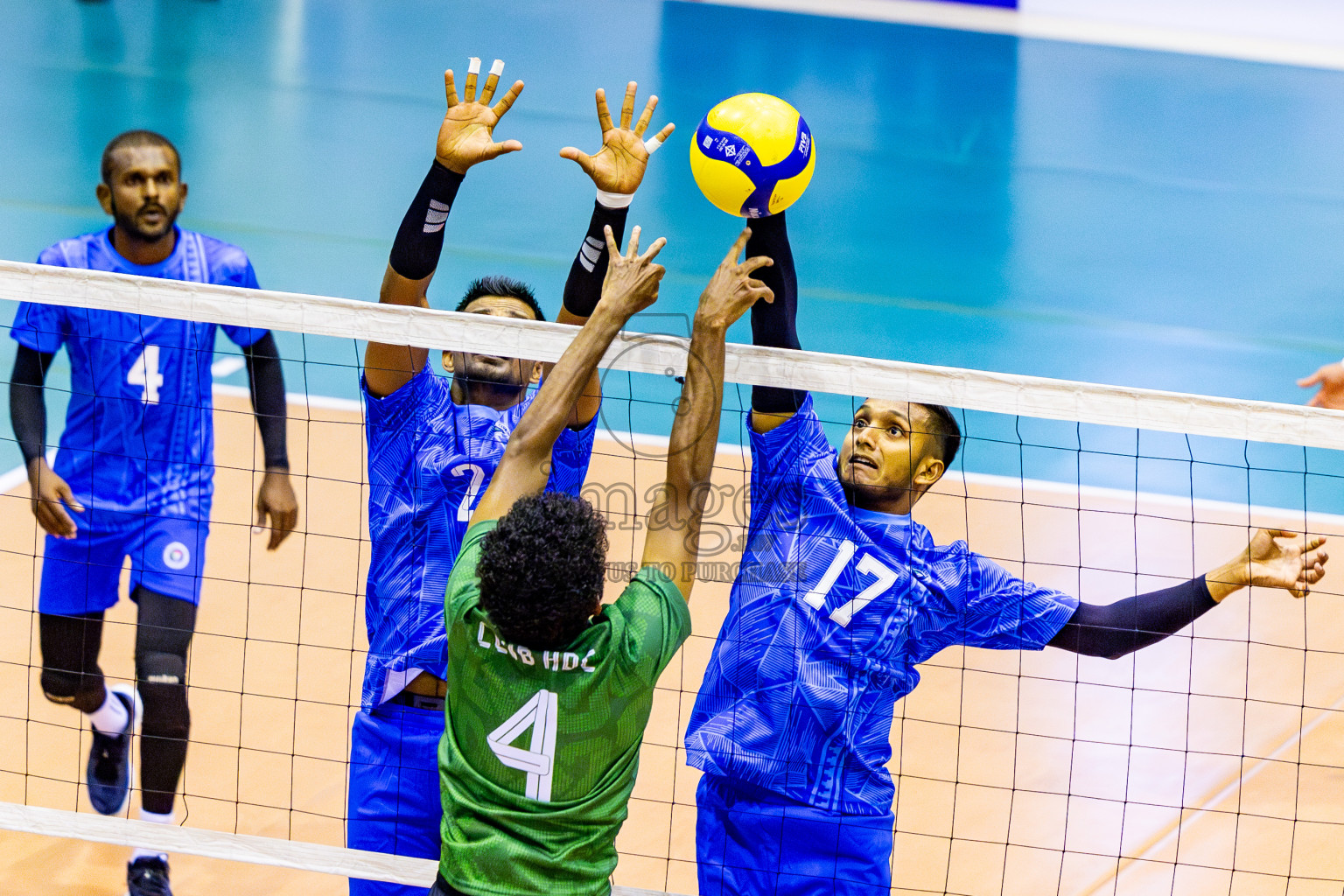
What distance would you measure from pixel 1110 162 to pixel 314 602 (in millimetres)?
10943

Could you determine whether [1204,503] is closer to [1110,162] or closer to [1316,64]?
[1110,162]

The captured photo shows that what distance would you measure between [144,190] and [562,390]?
2596 millimetres

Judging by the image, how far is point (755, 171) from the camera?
11.9ft

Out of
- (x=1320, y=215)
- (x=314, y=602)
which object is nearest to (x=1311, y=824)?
(x=314, y=602)

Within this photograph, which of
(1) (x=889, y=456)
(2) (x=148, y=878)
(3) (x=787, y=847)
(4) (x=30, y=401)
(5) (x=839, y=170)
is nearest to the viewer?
(3) (x=787, y=847)

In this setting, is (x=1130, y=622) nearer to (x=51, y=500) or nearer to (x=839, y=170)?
(x=51, y=500)

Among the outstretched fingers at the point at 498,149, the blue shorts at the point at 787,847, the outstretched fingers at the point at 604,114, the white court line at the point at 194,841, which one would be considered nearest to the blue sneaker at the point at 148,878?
the white court line at the point at 194,841

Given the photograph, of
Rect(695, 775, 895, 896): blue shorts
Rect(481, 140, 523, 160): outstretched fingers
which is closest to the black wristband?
Rect(481, 140, 523, 160): outstretched fingers

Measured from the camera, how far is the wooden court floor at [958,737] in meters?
5.24

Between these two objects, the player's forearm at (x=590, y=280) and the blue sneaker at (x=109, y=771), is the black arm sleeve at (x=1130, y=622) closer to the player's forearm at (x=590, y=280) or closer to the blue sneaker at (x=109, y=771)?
the player's forearm at (x=590, y=280)

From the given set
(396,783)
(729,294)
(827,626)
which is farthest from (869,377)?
(396,783)

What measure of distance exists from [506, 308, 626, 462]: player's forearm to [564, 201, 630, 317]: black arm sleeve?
255 mm

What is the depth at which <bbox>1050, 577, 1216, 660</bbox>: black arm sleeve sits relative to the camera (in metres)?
3.79

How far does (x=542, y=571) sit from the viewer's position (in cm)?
287
